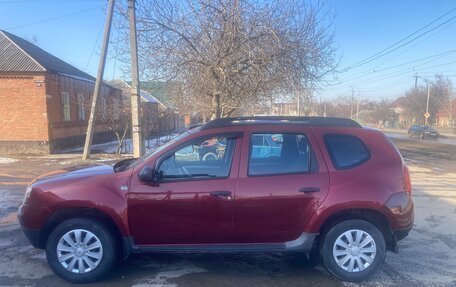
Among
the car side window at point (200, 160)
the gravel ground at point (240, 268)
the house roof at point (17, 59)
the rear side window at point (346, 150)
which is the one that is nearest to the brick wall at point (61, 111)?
the house roof at point (17, 59)

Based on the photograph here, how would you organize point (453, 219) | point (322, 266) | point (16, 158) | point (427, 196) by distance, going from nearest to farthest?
point (322, 266) < point (453, 219) < point (427, 196) < point (16, 158)

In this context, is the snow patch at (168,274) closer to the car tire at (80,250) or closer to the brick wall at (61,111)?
the car tire at (80,250)

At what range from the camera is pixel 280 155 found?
14.0ft

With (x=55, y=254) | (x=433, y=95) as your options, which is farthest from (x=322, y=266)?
(x=433, y=95)

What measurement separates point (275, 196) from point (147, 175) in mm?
1393

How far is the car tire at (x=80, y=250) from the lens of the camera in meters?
Answer: 3.91

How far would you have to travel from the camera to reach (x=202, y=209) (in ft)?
12.8

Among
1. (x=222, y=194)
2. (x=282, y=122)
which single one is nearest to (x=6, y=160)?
(x=222, y=194)

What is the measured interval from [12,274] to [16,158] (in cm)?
1366

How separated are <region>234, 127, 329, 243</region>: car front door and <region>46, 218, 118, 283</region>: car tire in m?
1.45

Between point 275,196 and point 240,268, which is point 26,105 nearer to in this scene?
point 240,268

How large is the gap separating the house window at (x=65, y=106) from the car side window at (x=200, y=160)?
58.3ft

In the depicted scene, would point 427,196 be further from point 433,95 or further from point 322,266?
point 433,95

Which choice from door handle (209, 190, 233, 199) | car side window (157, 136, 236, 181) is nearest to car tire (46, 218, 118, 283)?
car side window (157, 136, 236, 181)
